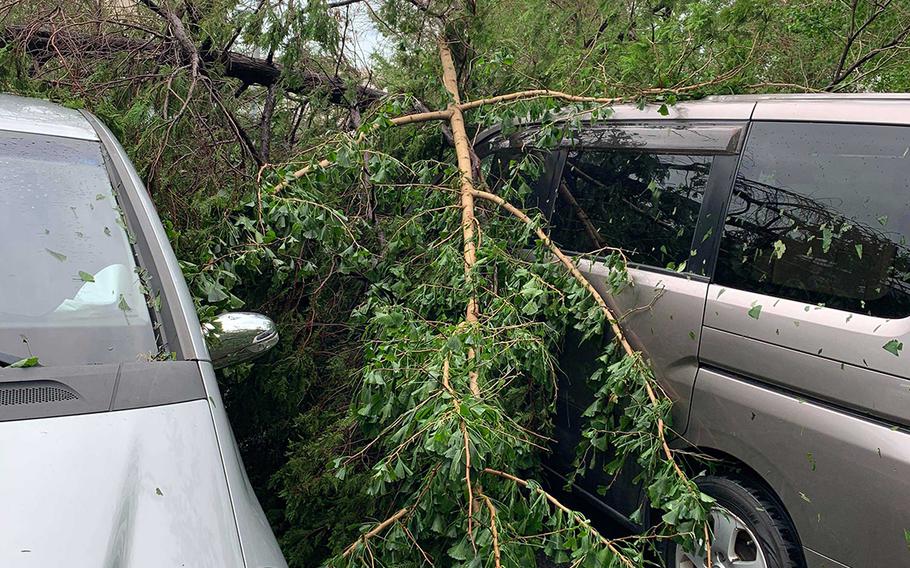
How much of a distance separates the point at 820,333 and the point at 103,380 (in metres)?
2.13

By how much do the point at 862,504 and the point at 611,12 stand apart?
338cm

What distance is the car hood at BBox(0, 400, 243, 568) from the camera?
4.63 ft

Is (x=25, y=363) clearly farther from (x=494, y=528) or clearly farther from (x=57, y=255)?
(x=494, y=528)

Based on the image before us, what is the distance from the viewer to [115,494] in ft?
5.04

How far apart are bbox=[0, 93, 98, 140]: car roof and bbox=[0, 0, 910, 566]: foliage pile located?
0.60 metres

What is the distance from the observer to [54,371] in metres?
1.84

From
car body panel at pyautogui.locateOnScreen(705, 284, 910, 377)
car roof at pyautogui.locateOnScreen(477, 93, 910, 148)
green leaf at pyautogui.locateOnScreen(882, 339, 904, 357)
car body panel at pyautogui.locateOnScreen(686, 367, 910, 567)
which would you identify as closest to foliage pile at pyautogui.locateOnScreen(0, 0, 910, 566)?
car roof at pyautogui.locateOnScreen(477, 93, 910, 148)

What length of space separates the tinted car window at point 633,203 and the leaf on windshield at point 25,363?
7.36ft

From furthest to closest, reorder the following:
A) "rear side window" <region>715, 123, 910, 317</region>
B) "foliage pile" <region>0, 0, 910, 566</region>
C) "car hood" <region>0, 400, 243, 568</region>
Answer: "foliage pile" <region>0, 0, 910, 566</region> → "rear side window" <region>715, 123, 910, 317</region> → "car hood" <region>0, 400, 243, 568</region>

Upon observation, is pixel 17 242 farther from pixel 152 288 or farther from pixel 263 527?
pixel 263 527

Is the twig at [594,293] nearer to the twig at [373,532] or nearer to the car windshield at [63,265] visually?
the twig at [373,532]

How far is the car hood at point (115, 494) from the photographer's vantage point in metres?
1.41

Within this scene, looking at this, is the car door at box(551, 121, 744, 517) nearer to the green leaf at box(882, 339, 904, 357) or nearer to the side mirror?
the green leaf at box(882, 339, 904, 357)

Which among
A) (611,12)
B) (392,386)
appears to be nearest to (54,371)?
(392,386)
